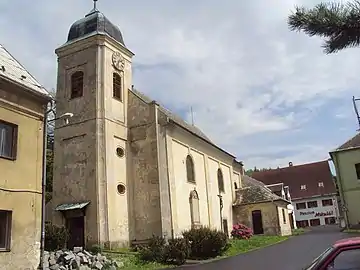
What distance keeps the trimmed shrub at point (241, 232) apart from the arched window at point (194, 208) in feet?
18.8

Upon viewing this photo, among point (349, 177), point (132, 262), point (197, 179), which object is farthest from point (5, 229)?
point (349, 177)

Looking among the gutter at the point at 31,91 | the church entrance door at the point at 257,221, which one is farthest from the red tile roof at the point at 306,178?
the gutter at the point at 31,91

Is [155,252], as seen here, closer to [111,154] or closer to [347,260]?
[111,154]

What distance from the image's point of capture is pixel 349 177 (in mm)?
39844

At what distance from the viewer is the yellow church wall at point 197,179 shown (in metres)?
28.3

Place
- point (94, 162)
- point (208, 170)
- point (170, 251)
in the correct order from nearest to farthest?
point (170, 251) → point (94, 162) → point (208, 170)

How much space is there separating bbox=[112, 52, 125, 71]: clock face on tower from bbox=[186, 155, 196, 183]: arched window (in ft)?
28.0

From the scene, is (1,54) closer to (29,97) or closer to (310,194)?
(29,97)

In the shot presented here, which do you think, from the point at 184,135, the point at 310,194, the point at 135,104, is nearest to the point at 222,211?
the point at 184,135

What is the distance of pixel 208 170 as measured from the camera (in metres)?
35.1

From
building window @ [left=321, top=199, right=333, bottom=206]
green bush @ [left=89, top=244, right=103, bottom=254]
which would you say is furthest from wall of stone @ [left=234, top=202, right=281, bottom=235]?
building window @ [left=321, top=199, right=333, bottom=206]

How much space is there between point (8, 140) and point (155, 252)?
33.5ft

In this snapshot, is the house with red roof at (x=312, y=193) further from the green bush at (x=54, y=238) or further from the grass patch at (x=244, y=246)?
the green bush at (x=54, y=238)

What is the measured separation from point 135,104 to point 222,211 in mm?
13698
